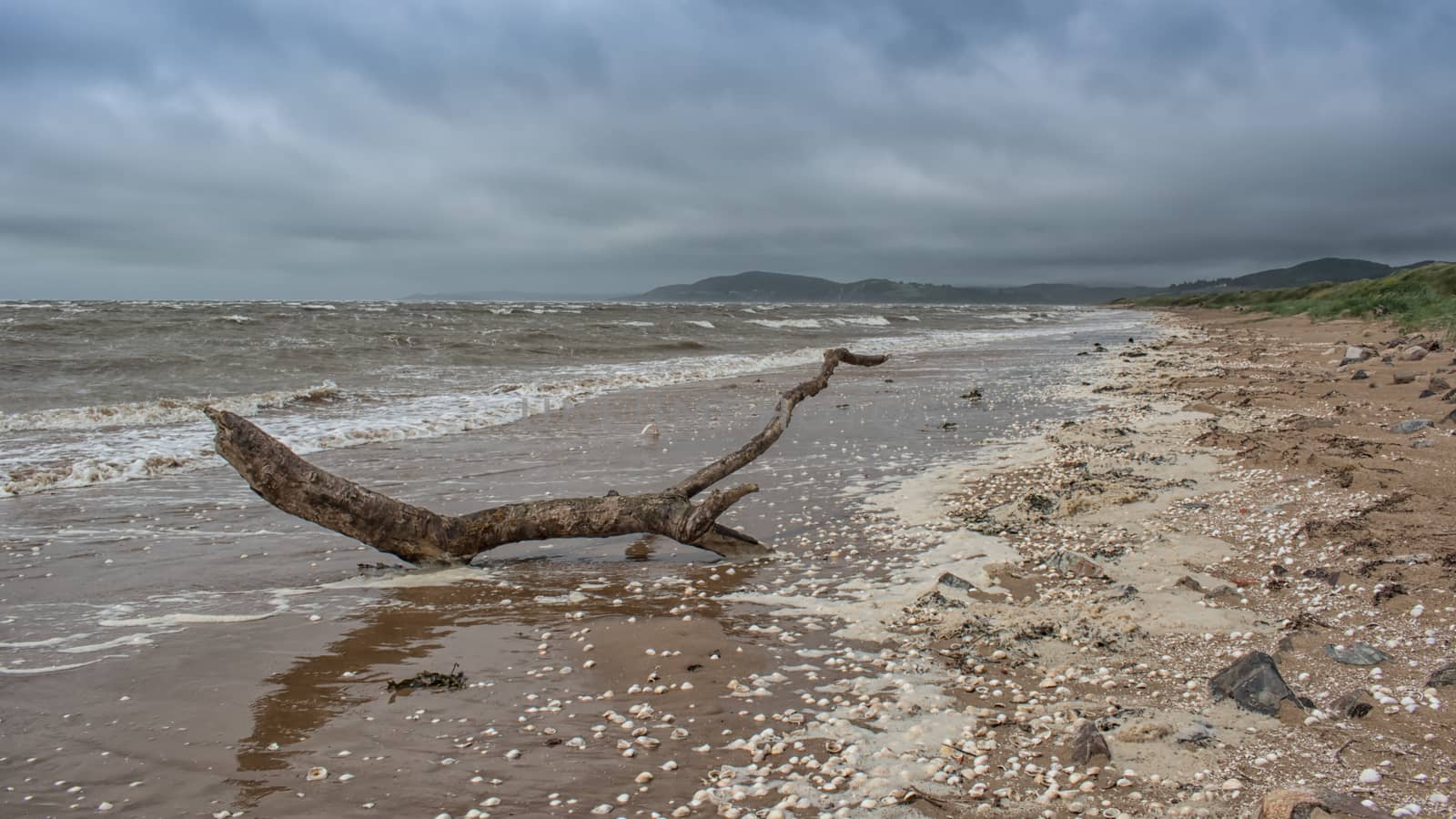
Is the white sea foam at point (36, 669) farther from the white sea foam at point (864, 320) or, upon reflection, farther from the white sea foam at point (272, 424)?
the white sea foam at point (864, 320)

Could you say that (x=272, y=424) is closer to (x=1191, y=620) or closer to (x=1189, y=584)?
(x=1189, y=584)

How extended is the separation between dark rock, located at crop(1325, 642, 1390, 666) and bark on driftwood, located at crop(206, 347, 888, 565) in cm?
358

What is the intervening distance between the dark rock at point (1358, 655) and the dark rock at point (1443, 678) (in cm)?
24

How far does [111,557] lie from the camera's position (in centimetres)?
621

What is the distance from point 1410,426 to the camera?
27.7ft

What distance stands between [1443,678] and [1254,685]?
2.48ft

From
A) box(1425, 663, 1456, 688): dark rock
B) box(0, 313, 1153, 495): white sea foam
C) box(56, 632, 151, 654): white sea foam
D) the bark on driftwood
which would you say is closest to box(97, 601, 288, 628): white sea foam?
box(56, 632, 151, 654): white sea foam

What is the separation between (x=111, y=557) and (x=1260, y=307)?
67841 millimetres

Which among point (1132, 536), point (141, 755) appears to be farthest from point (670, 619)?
point (1132, 536)

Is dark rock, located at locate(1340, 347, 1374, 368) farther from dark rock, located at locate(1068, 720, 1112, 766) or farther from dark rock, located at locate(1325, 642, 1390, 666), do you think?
dark rock, located at locate(1068, 720, 1112, 766)

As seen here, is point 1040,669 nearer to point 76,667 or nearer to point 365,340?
point 76,667

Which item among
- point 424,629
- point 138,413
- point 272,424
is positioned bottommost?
point 424,629

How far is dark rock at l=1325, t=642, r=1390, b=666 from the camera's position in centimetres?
371

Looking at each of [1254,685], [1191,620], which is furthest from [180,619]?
[1191,620]
